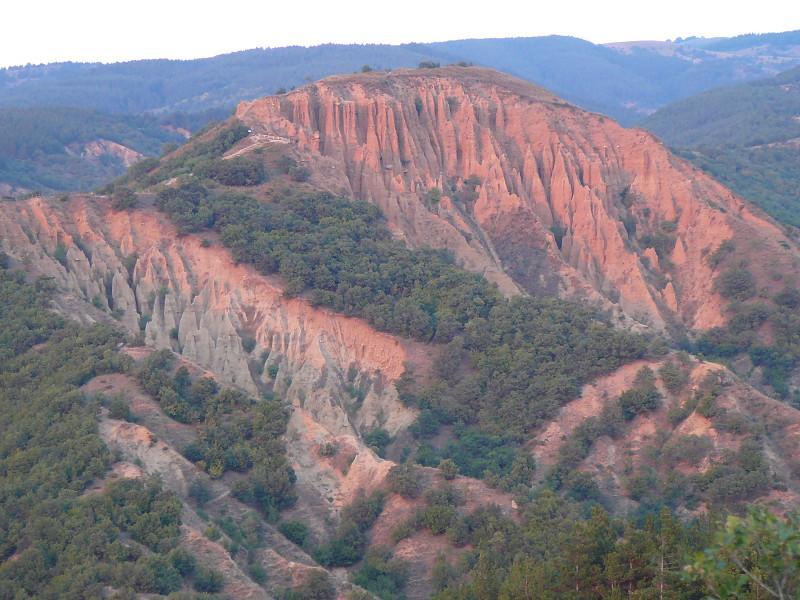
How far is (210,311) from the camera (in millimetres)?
44281

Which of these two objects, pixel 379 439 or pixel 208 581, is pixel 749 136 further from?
pixel 208 581

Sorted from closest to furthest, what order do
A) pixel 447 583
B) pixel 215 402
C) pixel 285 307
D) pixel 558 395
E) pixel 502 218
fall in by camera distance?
pixel 447 583 < pixel 215 402 < pixel 558 395 < pixel 285 307 < pixel 502 218

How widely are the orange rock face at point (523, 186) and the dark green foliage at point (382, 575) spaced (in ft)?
70.7

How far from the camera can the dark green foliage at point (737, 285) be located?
5278 cm

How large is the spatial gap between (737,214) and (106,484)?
3973 centimetres

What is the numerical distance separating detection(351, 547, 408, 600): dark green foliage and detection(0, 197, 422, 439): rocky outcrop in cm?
948

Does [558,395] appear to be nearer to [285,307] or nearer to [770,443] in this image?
[770,443]

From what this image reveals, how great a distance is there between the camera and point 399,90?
2361 inches

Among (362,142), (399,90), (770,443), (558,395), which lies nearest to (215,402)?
(558,395)

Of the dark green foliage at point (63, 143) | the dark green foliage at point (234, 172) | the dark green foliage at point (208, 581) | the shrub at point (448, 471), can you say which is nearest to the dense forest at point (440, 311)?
the dark green foliage at point (234, 172)

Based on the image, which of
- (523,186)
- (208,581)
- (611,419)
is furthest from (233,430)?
(523,186)

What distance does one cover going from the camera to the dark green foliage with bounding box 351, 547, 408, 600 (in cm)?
2991

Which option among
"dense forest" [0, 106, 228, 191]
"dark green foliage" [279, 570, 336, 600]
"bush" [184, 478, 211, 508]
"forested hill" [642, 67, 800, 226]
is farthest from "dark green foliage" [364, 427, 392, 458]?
"dense forest" [0, 106, 228, 191]

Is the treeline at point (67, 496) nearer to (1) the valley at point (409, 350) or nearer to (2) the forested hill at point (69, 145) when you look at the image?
(1) the valley at point (409, 350)
